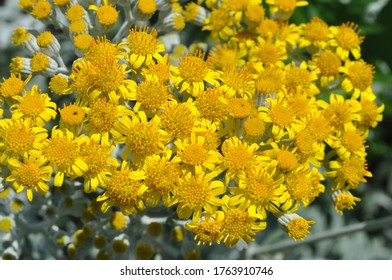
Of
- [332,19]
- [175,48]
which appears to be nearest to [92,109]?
[175,48]

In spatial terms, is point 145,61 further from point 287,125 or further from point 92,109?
point 287,125

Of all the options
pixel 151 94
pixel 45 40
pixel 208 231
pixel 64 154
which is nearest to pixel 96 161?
pixel 64 154

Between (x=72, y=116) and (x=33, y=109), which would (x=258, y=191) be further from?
(x=33, y=109)

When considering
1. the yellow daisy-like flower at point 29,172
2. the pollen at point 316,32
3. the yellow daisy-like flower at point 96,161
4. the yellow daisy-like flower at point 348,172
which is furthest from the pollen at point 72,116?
the pollen at point 316,32

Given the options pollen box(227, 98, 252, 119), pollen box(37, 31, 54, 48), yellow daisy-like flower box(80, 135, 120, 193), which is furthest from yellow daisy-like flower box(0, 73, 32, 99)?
pollen box(227, 98, 252, 119)

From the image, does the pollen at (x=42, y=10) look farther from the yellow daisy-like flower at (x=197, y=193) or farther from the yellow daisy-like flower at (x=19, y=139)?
the yellow daisy-like flower at (x=197, y=193)

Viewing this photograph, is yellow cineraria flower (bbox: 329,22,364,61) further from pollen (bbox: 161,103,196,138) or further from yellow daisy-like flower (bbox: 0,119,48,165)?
yellow daisy-like flower (bbox: 0,119,48,165)
